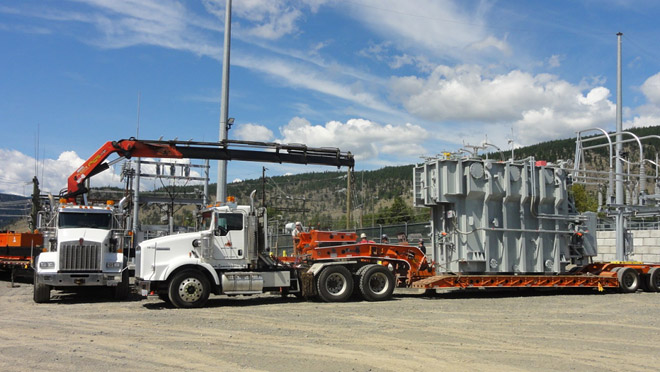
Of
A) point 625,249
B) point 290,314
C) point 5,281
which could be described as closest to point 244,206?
point 290,314

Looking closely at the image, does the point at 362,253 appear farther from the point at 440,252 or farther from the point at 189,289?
the point at 189,289

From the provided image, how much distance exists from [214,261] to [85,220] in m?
4.40

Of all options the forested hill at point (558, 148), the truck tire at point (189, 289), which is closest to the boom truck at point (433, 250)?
the truck tire at point (189, 289)

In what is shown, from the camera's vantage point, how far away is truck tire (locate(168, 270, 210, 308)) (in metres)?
14.1

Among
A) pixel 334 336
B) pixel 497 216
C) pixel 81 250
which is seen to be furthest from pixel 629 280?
pixel 81 250

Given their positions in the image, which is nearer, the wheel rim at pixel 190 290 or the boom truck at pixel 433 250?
the wheel rim at pixel 190 290

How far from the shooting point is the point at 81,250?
1547 cm

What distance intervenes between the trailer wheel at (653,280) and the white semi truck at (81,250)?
647 inches

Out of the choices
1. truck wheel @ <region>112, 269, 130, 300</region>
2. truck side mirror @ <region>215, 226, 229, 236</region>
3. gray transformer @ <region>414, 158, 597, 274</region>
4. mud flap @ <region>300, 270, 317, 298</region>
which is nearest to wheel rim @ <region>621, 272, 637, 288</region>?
gray transformer @ <region>414, 158, 597, 274</region>

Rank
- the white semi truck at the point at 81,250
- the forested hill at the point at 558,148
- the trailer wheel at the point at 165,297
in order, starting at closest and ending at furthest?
the trailer wheel at the point at 165,297 → the white semi truck at the point at 81,250 → the forested hill at the point at 558,148

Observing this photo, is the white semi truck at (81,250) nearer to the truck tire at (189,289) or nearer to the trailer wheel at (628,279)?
the truck tire at (189,289)

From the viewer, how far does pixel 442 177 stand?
17.1 metres

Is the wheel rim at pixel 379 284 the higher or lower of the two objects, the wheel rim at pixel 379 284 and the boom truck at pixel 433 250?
the lower

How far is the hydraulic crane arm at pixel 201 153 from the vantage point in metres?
16.3
